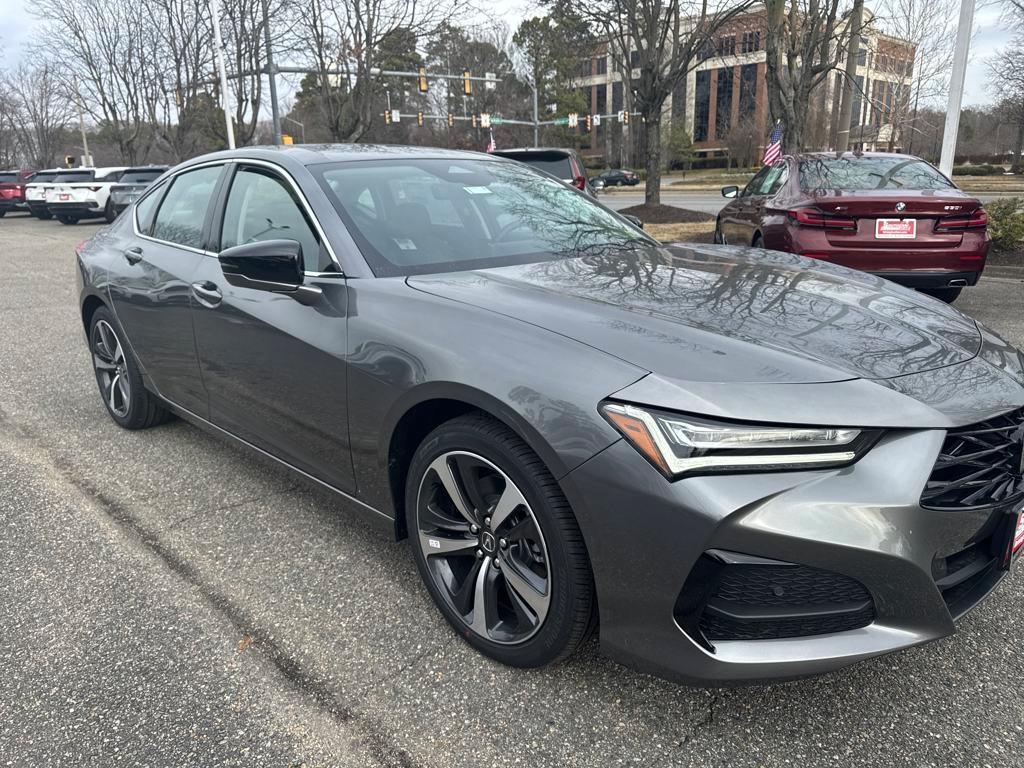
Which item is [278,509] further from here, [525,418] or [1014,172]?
[1014,172]

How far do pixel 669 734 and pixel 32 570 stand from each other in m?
2.42

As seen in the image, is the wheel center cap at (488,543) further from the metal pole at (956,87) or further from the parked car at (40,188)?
the parked car at (40,188)

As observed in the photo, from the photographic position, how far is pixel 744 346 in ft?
6.32

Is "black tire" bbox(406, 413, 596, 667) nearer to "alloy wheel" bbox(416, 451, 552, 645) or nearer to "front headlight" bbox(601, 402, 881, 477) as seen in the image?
"alloy wheel" bbox(416, 451, 552, 645)

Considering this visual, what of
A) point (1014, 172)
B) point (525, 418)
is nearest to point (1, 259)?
point (525, 418)

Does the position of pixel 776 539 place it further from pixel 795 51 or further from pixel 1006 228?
pixel 795 51

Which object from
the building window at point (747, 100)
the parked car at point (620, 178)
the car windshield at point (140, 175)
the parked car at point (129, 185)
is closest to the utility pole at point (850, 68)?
the parked car at point (129, 185)

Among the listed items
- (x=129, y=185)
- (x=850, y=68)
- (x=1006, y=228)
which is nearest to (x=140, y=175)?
(x=129, y=185)

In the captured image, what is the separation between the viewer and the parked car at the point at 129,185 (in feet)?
64.3

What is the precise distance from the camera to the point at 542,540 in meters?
1.98

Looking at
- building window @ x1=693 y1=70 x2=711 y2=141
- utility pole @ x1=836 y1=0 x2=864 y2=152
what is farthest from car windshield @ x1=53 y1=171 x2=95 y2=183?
building window @ x1=693 y1=70 x2=711 y2=141

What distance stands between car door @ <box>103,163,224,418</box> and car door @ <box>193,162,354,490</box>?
143 mm

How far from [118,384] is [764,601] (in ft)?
12.7

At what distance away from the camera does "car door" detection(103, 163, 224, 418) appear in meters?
3.39
